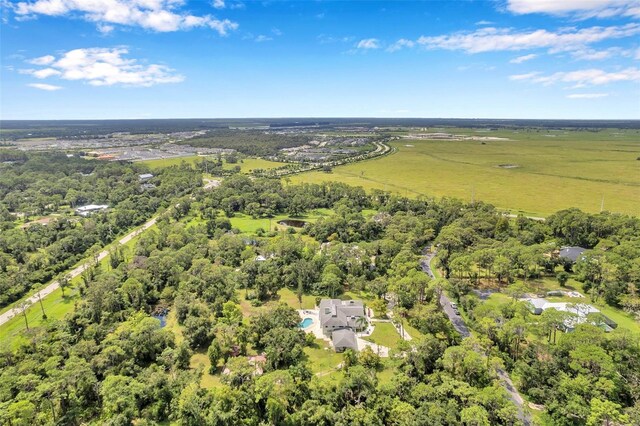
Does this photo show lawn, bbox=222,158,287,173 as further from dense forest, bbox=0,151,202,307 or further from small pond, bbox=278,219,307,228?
small pond, bbox=278,219,307,228

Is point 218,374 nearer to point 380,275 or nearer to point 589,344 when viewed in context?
point 380,275

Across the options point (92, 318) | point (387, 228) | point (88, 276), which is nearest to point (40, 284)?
point (88, 276)

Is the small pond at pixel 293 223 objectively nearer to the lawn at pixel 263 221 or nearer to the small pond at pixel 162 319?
the lawn at pixel 263 221

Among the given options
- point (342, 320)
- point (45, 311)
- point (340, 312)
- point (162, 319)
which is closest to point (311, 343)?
point (342, 320)

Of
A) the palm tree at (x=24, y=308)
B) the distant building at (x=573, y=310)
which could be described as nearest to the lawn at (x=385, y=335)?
the distant building at (x=573, y=310)

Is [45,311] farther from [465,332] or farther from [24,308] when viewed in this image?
[465,332]

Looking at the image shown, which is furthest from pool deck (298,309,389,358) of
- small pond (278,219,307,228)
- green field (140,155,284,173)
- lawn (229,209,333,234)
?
green field (140,155,284,173)
